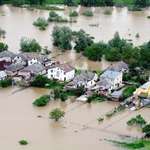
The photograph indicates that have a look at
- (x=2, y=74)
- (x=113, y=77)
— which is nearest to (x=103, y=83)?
(x=113, y=77)

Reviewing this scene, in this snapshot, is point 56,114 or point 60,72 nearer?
point 56,114

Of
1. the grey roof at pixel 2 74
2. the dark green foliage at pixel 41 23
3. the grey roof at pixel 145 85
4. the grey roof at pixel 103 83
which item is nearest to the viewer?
the grey roof at pixel 145 85

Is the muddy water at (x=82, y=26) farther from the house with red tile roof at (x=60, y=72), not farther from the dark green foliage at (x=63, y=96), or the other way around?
the dark green foliage at (x=63, y=96)

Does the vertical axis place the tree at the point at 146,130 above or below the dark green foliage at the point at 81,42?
below

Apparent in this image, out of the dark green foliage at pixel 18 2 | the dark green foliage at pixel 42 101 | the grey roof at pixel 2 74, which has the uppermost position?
the dark green foliage at pixel 18 2

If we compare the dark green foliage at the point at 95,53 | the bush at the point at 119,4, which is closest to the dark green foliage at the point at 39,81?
the dark green foliage at the point at 95,53

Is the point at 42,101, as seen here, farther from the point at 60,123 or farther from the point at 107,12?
the point at 107,12
